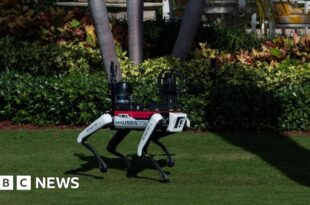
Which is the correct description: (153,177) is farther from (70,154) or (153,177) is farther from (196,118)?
(196,118)

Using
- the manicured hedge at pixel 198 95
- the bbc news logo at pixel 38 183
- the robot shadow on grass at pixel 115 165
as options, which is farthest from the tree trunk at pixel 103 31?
the bbc news logo at pixel 38 183

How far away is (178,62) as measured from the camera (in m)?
13.8

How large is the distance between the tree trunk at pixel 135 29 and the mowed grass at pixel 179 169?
5.73ft

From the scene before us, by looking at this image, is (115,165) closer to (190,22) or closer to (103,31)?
(103,31)

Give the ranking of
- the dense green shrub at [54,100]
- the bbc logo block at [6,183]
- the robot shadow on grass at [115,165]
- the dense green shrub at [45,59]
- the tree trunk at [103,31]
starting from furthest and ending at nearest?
the dense green shrub at [45,59]
the tree trunk at [103,31]
the dense green shrub at [54,100]
the robot shadow on grass at [115,165]
the bbc logo block at [6,183]

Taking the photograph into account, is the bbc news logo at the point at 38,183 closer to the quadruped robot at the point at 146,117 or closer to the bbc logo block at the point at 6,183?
the bbc logo block at the point at 6,183

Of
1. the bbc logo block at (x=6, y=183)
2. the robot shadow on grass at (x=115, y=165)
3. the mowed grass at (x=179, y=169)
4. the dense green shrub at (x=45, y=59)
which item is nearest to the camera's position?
the mowed grass at (x=179, y=169)

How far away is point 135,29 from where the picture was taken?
45.6ft

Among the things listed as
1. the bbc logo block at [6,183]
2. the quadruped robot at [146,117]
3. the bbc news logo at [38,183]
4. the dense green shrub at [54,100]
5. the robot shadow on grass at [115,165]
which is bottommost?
the robot shadow on grass at [115,165]

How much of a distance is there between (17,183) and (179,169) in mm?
1801

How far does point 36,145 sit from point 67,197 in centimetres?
287

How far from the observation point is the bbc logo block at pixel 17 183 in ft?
31.7

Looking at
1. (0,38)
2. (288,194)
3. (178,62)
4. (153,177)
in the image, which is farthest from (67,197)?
(0,38)

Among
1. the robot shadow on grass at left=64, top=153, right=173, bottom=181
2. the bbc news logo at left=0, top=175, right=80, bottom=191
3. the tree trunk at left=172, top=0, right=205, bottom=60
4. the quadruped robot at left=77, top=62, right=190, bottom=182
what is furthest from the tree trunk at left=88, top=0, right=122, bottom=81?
the bbc news logo at left=0, top=175, right=80, bottom=191
